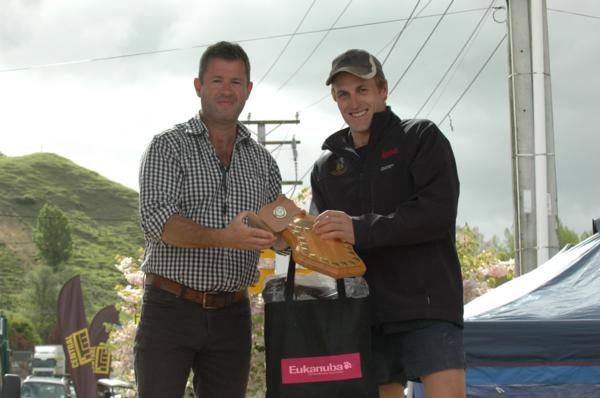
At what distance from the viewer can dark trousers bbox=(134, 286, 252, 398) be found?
420 centimetres

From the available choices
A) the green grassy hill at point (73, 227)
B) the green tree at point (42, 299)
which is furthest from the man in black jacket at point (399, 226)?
the green grassy hill at point (73, 227)

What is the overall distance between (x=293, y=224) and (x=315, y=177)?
20.5 inches

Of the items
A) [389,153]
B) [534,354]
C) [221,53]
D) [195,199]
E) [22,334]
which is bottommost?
[534,354]

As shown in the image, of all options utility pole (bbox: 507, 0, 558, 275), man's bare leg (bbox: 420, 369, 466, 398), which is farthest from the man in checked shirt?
utility pole (bbox: 507, 0, 558, 275)

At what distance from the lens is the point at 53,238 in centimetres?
13588

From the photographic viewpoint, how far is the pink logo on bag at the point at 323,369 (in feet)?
12.4

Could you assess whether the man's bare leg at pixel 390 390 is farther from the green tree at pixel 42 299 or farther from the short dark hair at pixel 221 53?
the green tree at pixel 42 299

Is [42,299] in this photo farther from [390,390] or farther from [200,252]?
[390,390]

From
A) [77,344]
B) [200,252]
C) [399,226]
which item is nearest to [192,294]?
[200,252]

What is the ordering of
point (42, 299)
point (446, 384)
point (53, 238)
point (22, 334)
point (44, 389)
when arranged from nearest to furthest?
point (446, 384), point (44, 389), point (22, 334), point (42, 299), point (53, 238)

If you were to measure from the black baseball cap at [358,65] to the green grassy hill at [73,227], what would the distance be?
443 feet

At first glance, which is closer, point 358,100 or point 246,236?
point 246,236

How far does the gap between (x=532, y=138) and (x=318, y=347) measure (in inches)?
309

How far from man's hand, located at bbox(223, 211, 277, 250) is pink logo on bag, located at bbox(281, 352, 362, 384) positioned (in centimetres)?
45
